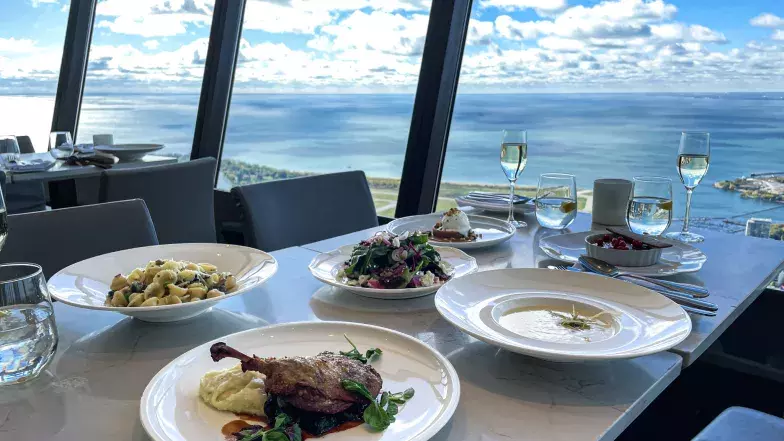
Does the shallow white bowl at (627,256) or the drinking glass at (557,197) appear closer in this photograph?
the shallow white bowl at (627,256)

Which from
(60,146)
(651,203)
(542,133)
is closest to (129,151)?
(60,146)

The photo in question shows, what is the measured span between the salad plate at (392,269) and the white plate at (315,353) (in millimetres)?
218

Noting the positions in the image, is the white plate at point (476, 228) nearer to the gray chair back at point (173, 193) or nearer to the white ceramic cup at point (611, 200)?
the white ceramic cup at point (611, 200)

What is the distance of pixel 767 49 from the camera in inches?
89.3

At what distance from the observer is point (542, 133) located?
2.86 metres

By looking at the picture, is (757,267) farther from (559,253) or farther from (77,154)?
(77,154)

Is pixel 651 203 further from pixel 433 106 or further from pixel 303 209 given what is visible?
pixel 433 106

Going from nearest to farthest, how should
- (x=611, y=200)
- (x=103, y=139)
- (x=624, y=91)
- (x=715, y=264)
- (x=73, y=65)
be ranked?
(x=715, y=264) < (x=611, y=200) < (x=624, y=91) < (x=103, y=139) < (x=73, y=65)

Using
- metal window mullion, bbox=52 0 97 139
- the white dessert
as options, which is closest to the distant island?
the white dessert

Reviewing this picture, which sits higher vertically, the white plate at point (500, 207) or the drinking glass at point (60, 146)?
the white plate at point (500, 207)

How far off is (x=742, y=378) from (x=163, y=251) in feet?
6.31

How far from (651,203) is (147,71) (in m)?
4.30

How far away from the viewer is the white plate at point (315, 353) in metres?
0.66

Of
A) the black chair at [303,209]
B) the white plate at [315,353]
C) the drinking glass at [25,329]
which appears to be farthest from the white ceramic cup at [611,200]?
the drinking glass at [25,329]
